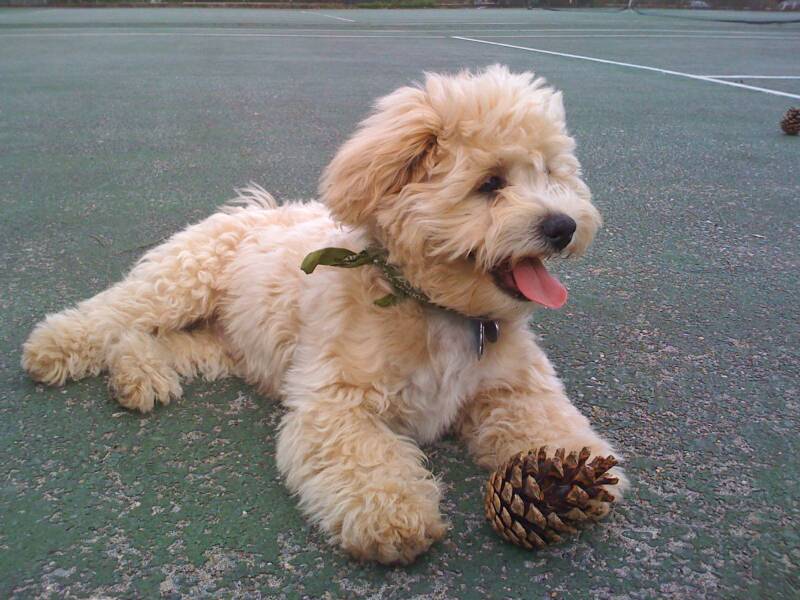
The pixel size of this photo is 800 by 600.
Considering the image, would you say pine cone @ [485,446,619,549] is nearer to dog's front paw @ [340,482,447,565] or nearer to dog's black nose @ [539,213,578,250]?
dog's front paw @ [340,482,447,565]

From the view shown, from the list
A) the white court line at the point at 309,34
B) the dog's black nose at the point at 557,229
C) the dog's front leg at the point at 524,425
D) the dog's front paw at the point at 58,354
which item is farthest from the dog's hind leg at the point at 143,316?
the white court line at the point at 309,34

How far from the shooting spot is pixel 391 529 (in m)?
1.89

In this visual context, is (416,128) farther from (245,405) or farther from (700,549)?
(700,549)

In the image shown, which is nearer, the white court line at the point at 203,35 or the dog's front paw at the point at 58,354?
the dog's front paw at the point at 58,354

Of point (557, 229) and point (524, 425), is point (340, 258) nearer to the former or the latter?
point (557, 229)

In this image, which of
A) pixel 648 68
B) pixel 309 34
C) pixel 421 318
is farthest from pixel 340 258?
pixel 309 34

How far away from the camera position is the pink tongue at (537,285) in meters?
2.19

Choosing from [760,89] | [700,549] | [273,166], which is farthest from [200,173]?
[760,89]

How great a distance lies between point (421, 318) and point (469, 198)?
0.45 m

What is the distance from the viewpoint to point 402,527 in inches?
74.5

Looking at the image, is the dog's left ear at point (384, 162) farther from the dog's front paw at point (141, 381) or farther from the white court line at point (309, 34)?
the white court line at point (309, 34)

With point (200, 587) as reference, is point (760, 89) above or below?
above

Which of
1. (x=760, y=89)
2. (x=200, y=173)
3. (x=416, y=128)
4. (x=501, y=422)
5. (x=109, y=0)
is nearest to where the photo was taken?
(x=416, y=128)

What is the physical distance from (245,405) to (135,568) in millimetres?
908
